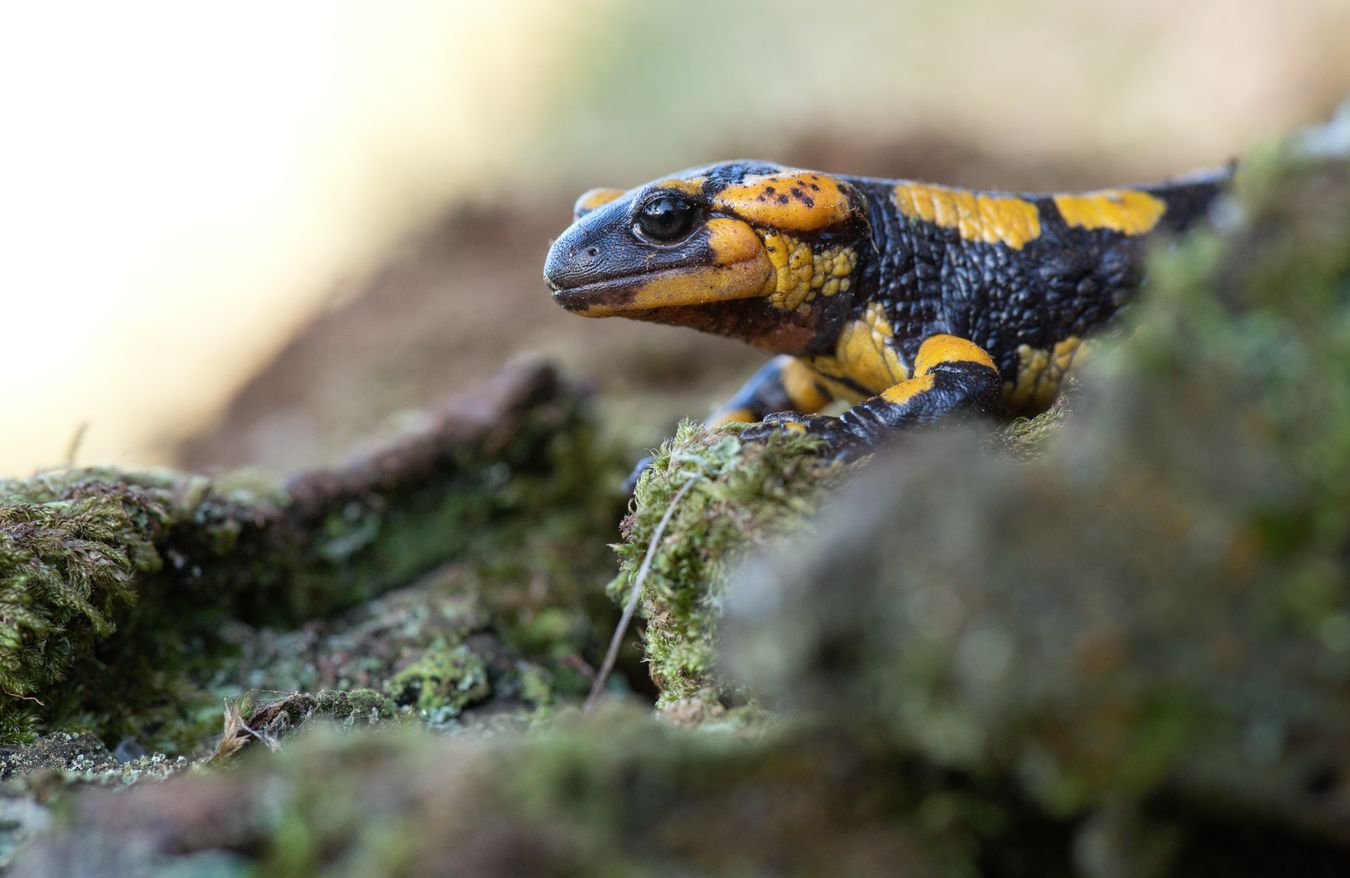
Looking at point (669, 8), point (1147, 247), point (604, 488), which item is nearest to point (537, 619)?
point (604, 488)

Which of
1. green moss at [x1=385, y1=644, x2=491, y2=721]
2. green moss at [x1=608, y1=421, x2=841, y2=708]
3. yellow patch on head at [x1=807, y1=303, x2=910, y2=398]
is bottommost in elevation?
green moss at [x1=385, y1=644, x2=491, y2=721]

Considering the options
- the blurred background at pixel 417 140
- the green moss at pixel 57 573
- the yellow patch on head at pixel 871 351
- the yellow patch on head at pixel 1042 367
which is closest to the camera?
the green moss at pixel 57 573

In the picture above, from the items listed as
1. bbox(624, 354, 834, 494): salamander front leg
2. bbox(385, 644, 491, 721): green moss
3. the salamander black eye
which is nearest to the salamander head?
the salamander black eye

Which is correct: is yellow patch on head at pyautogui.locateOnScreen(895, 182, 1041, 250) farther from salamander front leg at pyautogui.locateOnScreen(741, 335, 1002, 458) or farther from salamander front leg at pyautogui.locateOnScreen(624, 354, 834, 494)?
salamander front leg at pyautogui.locateOnScreen(624, 354, 834, 494)

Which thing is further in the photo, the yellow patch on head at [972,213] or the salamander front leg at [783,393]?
the salamander front leg at [783,393]

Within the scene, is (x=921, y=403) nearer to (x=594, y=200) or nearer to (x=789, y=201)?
(x=789, y=201)

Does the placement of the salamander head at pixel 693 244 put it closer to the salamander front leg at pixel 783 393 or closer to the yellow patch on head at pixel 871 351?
the yellow patch on head at pixel 871 351

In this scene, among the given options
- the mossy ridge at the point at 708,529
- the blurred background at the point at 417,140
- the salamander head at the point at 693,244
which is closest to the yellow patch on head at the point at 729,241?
the salamander head at the point at 693,244
